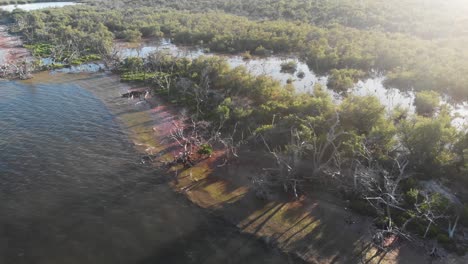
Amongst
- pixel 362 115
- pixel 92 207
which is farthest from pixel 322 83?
pixel 92 207

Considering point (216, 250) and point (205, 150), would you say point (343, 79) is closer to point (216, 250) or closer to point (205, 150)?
point (205, 150)

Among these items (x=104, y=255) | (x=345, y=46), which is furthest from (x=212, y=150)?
(x=345, y=46)

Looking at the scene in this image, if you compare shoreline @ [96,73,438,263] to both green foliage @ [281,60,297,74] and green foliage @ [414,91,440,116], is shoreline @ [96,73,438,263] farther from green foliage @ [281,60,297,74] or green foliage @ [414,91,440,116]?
green foliage @ [281,60,297,74]

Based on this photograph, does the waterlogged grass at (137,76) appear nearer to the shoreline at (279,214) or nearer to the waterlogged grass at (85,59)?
the waterlogged grass at (85,59)

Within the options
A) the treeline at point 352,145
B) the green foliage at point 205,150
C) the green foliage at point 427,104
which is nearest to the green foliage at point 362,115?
the treeline at point 352,145

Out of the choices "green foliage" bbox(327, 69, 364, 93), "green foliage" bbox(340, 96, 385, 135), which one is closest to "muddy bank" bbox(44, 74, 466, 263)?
"green foliage" bbox(340, 96, 385, 135)

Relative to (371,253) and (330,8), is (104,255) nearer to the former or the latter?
(371,253)
